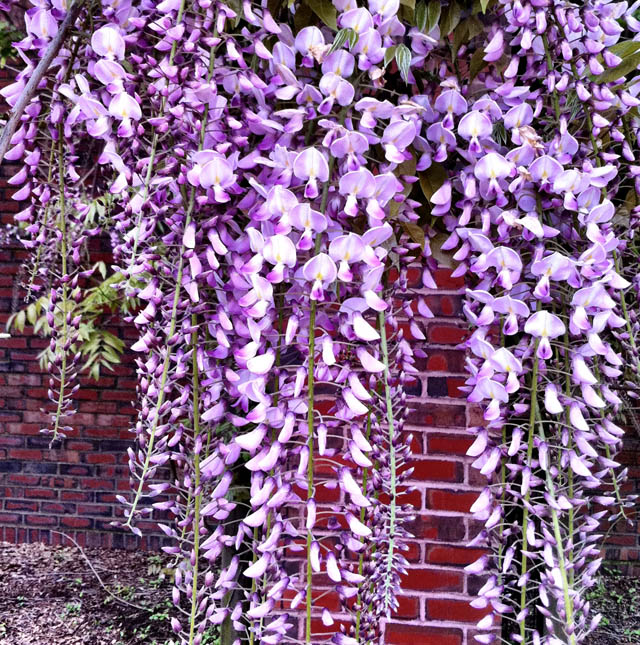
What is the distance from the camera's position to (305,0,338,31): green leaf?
90cm

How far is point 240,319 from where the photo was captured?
3.11ft

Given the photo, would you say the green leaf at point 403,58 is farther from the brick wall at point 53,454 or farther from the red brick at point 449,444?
the brick wall at point 53,454

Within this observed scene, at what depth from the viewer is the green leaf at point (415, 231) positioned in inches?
39.7

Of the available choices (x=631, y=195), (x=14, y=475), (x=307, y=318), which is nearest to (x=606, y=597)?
(x=631, y=195)

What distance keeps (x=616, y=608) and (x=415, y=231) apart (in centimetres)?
270

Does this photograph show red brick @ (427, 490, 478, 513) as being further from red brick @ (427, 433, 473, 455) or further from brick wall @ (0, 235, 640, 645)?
brick wall @ (0, 235, 640, 645)

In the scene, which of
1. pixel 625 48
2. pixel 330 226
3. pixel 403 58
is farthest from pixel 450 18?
pixel 330 226

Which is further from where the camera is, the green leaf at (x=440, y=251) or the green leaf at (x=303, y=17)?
the green leaf at (x=440, y=251)

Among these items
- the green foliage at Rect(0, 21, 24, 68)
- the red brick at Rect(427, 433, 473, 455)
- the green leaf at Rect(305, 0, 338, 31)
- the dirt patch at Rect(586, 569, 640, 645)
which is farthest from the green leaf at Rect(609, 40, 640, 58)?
the green foliage at Rect(0, 21, 24, 68)

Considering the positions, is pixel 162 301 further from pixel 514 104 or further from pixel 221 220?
pixel 514 104

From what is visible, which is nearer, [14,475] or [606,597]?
[606,597]

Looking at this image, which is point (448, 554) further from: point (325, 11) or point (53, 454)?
point (53, 454)

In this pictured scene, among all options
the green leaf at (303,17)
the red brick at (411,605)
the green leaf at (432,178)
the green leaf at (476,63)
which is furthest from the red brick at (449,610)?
the green leaf at (303,17)

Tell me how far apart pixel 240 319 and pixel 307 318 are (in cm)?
9
